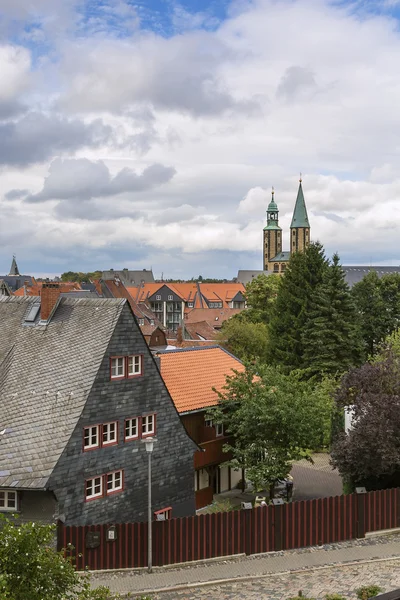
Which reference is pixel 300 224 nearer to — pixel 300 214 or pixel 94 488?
pixel 300 214

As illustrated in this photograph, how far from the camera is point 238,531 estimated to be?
74.5 ft

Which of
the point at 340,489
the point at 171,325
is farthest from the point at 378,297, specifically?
the point at 171,325

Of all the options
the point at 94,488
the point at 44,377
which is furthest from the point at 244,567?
the point at 44,377

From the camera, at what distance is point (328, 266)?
56812 mm

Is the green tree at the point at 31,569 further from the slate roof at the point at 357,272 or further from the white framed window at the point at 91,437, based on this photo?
the slate roof at the point at 357,272

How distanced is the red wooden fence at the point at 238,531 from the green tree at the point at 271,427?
5.02 m

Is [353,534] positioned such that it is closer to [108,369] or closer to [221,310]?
[108,369]

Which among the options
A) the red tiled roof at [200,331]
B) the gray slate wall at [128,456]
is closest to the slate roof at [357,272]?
the red tiled roof at [200,331]

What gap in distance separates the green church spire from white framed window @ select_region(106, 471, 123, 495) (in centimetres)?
17044

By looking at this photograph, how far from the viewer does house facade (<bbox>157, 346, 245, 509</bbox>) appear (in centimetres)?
3125

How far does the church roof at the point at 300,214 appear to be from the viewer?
189875mm

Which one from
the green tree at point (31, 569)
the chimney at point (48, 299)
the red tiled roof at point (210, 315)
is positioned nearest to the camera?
the green tree at point (31, 569)

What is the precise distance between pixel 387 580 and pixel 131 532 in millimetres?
8430

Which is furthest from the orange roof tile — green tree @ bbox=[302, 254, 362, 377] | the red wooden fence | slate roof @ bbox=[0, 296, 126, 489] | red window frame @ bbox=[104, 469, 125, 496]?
green tree @ bbox=[302, 254, 362, 377]
